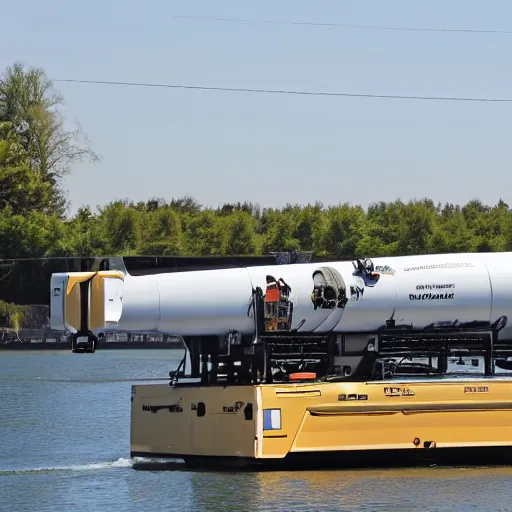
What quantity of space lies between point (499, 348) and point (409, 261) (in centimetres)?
238

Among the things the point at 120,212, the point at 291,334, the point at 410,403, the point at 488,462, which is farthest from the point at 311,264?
the point at 120,212

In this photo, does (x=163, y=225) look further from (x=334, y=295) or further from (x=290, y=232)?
(x=334, y=295)

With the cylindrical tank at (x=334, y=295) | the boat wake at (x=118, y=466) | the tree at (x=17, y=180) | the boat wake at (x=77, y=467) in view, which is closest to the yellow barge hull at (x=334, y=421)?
the boat wake at (x=118, y=466)

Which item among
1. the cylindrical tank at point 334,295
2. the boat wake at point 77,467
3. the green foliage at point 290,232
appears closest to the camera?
the cylindrical tank at point 334,295

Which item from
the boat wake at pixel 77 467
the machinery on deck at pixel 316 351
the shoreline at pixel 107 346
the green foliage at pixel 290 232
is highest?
the green foliage at pixel 290 232

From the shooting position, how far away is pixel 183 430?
22.8m

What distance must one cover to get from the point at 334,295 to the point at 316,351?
3.37ft

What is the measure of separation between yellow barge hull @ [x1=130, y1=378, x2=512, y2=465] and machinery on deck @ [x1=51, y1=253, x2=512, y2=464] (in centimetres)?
2

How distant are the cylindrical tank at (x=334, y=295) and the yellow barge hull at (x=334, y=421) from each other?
1.36 meters

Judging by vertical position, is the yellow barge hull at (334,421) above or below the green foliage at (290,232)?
below

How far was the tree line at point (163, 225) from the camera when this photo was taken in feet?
364

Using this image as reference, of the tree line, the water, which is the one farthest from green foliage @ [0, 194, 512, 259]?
the water

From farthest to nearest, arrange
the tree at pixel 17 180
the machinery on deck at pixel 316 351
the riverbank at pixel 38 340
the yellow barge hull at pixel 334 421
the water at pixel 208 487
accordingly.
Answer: the tree at pixel 17 180, the riverbank at pixel 38 340, the machinery on deck at pixel 316 351, the yellow barge hull at pixel 334 421, the water at pixel 208 487

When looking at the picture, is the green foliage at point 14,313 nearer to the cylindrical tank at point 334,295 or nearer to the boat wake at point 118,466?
the boat wake at point 118,466
